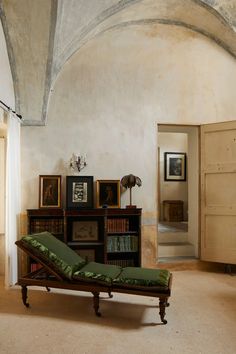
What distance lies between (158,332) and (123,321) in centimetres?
41

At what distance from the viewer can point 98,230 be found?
4812 millimetres

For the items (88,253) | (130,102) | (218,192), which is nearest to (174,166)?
(218,192)

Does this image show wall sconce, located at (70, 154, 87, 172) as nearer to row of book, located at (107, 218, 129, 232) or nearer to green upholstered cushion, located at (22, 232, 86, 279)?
row of book, located at (107, 218, 129, 232)

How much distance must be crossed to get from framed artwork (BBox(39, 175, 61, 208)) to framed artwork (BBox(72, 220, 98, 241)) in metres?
0.45

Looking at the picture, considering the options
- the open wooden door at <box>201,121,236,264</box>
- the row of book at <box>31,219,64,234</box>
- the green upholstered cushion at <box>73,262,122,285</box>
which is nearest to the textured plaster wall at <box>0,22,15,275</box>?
the row of book at <box>31,219,64,234</box>

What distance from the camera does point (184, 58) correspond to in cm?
514

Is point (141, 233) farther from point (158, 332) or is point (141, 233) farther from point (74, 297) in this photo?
point (158, 332)

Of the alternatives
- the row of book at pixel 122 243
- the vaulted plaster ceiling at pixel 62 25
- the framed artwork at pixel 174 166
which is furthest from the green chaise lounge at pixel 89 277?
the framed artwork at pixel 174 166

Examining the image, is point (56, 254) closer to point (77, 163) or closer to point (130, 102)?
point (77, 163)

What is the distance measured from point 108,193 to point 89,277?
1804 mm

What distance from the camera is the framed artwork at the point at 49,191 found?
15.4ft

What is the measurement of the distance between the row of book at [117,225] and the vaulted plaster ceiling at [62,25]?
1.94 meters

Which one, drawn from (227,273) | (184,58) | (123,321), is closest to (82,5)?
(184,58)

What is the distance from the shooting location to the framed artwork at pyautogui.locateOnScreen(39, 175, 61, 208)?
4.69m
